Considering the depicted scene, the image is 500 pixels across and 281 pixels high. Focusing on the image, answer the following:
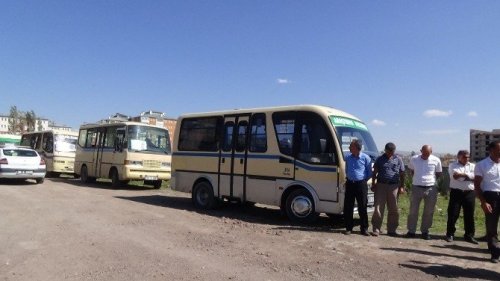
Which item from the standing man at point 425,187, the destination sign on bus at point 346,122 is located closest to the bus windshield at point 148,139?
the destination sign on bus at point 346,122

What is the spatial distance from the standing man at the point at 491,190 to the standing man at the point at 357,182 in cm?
221

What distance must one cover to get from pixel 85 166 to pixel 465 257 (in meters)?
17.5

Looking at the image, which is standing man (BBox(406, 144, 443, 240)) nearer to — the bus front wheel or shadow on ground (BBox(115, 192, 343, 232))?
shadow on ground (BBox(115, 192, 343, 232))

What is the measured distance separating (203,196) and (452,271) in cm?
744

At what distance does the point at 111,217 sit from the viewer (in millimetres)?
10281

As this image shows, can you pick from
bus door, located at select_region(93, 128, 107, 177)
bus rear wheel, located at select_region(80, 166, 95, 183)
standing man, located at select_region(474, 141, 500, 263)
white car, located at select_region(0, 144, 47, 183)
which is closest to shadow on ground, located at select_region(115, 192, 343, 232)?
standing man, located at select_region(474, 141, 500, 263)

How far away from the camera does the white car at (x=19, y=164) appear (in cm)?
1797

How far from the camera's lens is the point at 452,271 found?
6.37 metres

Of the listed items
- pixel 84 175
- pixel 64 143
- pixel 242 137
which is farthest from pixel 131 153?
pixel 64 143

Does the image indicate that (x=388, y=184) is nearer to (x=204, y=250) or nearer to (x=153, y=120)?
(x=204, y=250)

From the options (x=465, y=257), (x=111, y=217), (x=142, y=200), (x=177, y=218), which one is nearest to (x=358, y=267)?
(x=465, y=257)

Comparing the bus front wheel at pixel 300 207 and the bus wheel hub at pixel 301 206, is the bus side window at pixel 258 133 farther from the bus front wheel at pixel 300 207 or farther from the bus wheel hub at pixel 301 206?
the bus wheel hub at pixel 301 206

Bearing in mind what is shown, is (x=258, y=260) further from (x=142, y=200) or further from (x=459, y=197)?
(x=142, y=200)

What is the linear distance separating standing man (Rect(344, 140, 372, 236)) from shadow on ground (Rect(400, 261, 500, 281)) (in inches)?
87.2
